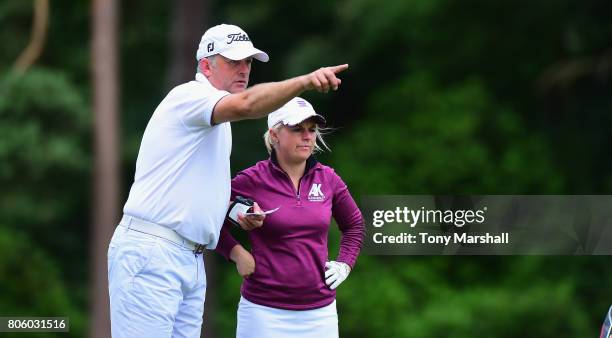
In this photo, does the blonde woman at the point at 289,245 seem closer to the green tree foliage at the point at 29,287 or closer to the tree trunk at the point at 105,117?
the green tree foliage at the point at 29,287

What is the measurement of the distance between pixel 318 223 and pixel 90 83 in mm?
13383

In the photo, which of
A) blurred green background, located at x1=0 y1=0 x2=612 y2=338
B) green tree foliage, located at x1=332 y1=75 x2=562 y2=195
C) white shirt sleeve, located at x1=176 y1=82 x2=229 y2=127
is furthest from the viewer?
green tree foliage, located at x1=332 y1=75 x2=562 y2=195

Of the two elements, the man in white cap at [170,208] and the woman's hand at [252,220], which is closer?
the man in white cap at [170,208]

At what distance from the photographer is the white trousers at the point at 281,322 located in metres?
4.64

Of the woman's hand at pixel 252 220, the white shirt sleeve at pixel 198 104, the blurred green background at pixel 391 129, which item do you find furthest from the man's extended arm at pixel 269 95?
the blurred green background at pixel 391 129

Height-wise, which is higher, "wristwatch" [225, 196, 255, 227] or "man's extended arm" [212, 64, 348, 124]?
"man's extended arm" [212, 64, 348, 124]

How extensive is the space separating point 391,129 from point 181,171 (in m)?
11.2

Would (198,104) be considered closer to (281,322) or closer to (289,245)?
(289,245)

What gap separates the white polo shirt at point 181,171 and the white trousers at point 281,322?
407 millimetres

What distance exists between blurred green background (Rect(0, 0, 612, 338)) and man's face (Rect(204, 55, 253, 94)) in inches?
305

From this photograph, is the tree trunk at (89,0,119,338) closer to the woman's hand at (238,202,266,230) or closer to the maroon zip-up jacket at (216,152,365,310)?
the maroon zip-up jacket at (216,152,365,310)

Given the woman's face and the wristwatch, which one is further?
the woman's face

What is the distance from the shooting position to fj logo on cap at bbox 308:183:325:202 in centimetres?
469

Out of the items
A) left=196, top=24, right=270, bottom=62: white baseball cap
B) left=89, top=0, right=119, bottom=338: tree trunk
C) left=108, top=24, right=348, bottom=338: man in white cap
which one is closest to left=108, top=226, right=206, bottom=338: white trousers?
left=108, top=24, right=348, bottom=338: man in white cap
